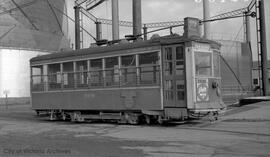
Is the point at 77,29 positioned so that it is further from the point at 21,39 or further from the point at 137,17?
the point at 137,17

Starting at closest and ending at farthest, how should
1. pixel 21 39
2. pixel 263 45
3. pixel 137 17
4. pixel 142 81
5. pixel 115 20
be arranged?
1. pixel 142 81
2. pixel 137 17
3. pixel 263 45
4. pixel 115 20
5. pixel 21 39

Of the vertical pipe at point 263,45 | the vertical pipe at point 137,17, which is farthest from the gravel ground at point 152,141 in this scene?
the vertical pipe at point 263,45

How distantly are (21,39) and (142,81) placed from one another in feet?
143

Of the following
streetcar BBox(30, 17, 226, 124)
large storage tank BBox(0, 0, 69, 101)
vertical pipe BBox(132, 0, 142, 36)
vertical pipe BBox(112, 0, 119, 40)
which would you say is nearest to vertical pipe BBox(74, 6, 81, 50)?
vertical pipe BBox(112, 0, 119, 40)

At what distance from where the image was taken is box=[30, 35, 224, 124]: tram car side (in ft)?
49.4

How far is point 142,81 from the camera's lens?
1608cm

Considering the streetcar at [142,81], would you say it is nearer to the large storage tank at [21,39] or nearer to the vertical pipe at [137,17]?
the vertical pipe at [137,17]

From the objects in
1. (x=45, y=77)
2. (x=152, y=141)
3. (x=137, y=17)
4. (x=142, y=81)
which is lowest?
→ (x=152, y=141)

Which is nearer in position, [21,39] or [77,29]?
[77,29]

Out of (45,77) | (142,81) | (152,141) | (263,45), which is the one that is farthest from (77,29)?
(152,141)

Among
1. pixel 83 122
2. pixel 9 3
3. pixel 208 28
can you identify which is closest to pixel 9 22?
pixel 9 3

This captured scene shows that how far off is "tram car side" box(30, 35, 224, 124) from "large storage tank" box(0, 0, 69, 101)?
36.6 metres

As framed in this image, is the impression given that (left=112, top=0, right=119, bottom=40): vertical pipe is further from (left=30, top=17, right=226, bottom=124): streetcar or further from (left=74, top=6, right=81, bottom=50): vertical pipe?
(left=30, top=17, right=226, bottom=124): streetcar

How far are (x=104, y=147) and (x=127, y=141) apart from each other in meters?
1.18
